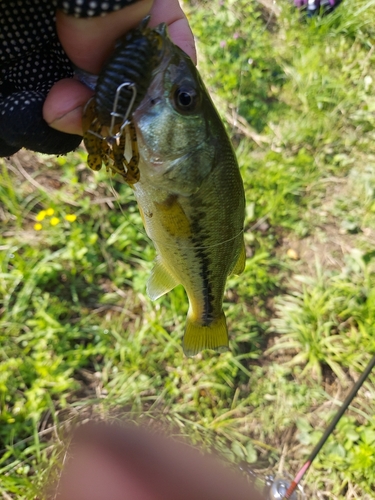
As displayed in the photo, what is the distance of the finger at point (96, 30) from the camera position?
4.12 ft

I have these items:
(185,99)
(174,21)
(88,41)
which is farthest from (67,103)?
(174,21)

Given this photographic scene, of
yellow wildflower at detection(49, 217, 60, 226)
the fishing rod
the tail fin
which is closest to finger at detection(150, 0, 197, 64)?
the tail fin

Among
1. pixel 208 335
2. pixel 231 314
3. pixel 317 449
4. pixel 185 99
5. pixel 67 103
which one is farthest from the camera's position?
pixel 231 314

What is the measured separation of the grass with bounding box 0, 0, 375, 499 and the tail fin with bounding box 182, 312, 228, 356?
1.83ft

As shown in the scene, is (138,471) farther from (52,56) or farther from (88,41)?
(52,56)

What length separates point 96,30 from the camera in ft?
4.19

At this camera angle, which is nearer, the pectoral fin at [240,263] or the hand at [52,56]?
the hand at [52,56]

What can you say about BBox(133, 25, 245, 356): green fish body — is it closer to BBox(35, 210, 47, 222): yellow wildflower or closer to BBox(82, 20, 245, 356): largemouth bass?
BBox(82, 20, 245, 356): largemouth bass

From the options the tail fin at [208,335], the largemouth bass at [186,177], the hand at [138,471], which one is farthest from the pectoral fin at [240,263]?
the hand at [138,471]

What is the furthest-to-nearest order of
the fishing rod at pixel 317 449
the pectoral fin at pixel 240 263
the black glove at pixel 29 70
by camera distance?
the fishing rod at pixel 317 449 → the pectoral fin at pixel 240 263 → the black glove at pixel 29 70

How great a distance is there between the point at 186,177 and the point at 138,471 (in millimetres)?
974

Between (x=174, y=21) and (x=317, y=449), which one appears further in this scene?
(x=317, y=449)

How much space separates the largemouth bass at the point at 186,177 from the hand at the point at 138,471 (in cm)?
67

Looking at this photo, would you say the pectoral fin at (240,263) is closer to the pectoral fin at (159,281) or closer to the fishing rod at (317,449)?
the pectoral fin at (159,281)
